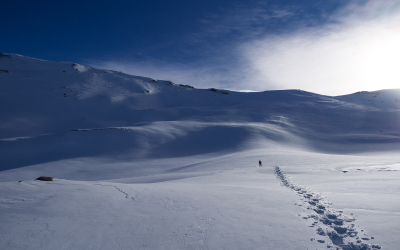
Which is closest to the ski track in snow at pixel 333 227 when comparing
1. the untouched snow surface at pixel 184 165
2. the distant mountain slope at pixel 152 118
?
the untouched snow surface at pixel 184 165

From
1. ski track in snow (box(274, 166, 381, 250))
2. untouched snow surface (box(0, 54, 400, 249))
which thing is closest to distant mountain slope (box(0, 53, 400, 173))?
untouched snow surface (box(0, 54, 400, 249))

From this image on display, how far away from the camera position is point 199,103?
209ft

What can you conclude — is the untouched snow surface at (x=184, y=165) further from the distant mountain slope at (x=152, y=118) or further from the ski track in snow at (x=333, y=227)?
the distant mountain slope at (x=152, y=118)

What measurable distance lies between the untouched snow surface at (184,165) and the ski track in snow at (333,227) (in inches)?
1.3

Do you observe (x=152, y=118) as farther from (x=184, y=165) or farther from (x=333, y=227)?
(x=333, y=227)

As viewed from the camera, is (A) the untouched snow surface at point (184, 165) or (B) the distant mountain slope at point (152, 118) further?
(B) the distant mountain slope at point (152, 118)

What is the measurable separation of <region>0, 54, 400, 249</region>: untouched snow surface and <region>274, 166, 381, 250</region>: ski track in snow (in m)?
0.03

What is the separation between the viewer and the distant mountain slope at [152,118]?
30.9 meters

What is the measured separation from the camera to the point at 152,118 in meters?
48.2

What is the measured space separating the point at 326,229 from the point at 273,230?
1190mm

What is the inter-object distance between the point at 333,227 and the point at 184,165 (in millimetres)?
19323

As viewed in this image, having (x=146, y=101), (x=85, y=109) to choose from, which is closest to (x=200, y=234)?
(x=85, y=109)

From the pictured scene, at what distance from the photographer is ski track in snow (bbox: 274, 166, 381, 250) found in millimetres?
4146

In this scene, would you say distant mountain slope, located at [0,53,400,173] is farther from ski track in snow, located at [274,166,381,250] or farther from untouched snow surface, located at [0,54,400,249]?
ski track in snow, located at [274,166,381,250]
